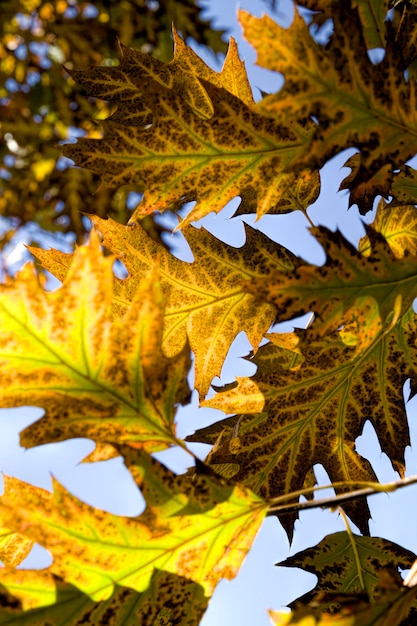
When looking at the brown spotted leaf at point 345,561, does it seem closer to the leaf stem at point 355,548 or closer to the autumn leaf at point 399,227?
the leaf stem at point 355,548

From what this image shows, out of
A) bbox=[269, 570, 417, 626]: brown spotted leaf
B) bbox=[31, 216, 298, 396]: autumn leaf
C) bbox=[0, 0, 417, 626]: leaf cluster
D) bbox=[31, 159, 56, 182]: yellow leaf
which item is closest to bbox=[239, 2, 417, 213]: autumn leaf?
bbox=[0, 0, 417, 626]: leaf cluster

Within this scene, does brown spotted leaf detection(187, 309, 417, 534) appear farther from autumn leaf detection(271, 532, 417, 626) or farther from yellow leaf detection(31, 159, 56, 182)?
yellow leaf detection(31, 159, 56, 182)

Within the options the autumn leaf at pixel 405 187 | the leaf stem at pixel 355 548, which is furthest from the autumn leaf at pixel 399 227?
the leaf stem at pixel 355 548

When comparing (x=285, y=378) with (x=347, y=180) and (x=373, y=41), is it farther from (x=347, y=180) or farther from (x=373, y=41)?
(x=373, y=41)

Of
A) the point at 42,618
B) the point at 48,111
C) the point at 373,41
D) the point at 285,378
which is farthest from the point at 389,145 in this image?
the point at 48,111

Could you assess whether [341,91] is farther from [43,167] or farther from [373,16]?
→ [43,167]

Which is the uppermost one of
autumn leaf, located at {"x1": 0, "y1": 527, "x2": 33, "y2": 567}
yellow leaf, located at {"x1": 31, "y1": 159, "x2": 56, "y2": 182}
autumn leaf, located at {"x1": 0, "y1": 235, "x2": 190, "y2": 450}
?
autumn leaf, located at {"x1": 0, "y1": 235, "x2": 190, "y2": 450}
